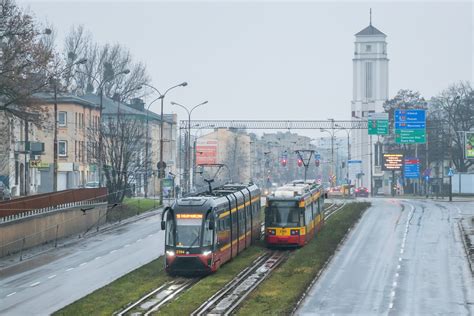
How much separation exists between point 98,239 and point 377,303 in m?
26.5

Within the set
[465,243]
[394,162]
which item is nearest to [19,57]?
[465,243]

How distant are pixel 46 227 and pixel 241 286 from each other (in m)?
20.3

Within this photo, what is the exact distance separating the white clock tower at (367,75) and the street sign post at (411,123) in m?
65.4

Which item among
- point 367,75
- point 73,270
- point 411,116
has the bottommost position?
point 73,270

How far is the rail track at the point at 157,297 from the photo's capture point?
Answer: 1187 inches

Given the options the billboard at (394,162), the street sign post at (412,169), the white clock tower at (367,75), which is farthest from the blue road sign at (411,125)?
the white clock tower at (367,75)

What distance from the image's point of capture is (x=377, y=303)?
3256 cm

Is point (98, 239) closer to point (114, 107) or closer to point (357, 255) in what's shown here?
point (357, 255)

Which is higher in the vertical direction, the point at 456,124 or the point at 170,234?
the point at 456,124

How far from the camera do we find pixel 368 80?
150500 mm

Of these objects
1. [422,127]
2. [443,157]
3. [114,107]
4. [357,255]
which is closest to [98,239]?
[357,255]

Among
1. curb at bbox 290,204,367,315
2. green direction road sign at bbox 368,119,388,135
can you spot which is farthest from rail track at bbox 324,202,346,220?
green direction road sign at bbox 368,119,388,135

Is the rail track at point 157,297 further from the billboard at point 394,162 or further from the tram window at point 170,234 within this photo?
the billboard at point 394,162

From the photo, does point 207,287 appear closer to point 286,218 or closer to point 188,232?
point 188,232
